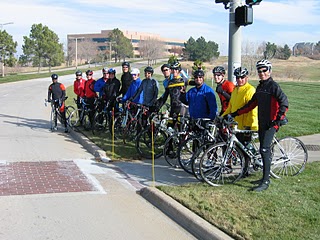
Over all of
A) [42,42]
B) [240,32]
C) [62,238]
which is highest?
[42,42]

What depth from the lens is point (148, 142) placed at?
972 cm

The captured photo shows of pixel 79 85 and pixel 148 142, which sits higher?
pixel 79 85

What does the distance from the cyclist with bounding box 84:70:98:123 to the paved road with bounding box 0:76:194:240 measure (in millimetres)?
2700

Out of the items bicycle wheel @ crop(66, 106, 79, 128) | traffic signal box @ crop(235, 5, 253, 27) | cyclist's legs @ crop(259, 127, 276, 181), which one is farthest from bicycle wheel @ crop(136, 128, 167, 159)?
bicycle wheel @ crop(66, 106, 79, 128)

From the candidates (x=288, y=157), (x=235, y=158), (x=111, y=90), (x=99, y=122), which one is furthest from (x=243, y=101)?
→ (x=99, y=122)

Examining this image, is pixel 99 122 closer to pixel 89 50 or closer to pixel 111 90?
pixel 111 90

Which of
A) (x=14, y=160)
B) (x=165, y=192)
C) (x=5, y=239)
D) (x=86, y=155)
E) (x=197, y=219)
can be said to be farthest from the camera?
(x=86, y=155)

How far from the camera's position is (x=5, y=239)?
4992 millimetres

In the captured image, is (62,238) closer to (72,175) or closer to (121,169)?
(72,175)

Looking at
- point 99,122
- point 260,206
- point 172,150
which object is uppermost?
point 99,122

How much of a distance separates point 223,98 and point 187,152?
1.23 m

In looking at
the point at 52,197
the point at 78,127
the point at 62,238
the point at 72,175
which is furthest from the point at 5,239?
the point at 78,127

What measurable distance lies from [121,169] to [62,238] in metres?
3.64

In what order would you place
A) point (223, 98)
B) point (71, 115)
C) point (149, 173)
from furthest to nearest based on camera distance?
point (71, 115), point (223, 98), point (149, 173)
